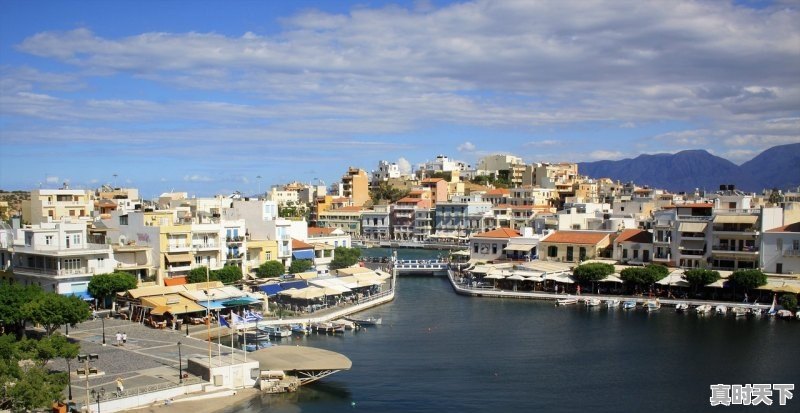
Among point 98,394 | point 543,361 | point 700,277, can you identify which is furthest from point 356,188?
point 98,394

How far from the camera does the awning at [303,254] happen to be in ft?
185

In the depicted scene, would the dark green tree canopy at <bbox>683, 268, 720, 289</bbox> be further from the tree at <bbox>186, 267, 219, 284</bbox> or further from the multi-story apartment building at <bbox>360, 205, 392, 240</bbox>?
the multi-story apartment building at <bbox>360, 205, 392, 240</bbox>

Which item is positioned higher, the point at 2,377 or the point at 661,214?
the point at 661,214

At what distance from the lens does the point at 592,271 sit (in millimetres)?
52719

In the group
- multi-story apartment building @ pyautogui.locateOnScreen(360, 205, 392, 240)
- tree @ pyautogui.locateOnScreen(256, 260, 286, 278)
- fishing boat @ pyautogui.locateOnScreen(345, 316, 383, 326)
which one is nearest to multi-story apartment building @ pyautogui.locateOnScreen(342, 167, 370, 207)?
multi-story apartment building @ pyautogui.locateOnScreen(360, 205, 392, 240)

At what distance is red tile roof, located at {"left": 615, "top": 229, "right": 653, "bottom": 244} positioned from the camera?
57.7 metres

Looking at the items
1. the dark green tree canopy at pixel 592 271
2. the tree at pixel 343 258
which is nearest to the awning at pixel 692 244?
the dark green tree canopy at pixel 592 271

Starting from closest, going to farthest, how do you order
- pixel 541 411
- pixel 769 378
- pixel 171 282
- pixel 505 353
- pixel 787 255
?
pixel 541 411 → pixel 769 378 → pixel 505 353 → pixel 171 282 → pixel 787 255

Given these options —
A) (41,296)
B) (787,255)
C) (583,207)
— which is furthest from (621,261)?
(41,296)

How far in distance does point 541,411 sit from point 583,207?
163 feet

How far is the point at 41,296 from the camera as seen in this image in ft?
111

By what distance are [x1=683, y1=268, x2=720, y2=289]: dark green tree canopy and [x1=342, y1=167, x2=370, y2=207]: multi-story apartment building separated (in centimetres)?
7798

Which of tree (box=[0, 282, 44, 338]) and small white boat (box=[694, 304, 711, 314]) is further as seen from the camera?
small white boat (box=[694, 304, 711, 314])

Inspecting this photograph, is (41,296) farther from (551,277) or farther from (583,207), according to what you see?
(583,207)
